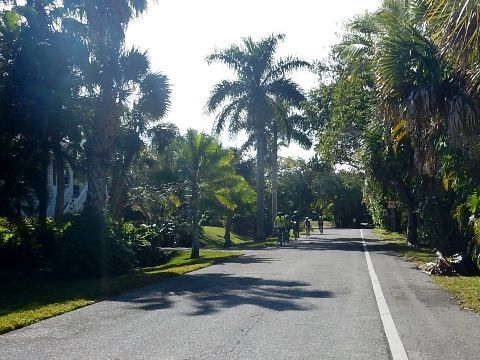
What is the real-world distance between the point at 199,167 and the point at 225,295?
15.4 metres

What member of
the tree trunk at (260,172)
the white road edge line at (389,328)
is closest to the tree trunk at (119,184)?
the tree trunk at (260,172)

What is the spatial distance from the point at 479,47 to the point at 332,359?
591 centimetres

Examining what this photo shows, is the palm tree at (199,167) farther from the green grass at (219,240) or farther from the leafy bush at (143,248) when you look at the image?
the green grass at (219,240)

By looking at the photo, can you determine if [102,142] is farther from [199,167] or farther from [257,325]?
[257,325]

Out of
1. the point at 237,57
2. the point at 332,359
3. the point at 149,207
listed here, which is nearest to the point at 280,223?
the point at 149,207

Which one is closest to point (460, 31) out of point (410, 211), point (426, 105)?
point (426, 105)

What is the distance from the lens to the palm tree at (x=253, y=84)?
1699 inches

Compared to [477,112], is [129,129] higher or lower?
higher

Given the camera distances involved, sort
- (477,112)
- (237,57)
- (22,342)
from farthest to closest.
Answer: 1. (237,57)
2. (477,112)
3. (22,342)

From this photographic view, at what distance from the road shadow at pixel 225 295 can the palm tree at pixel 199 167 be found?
38.7ft

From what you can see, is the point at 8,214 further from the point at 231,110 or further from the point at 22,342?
the point at 231,110

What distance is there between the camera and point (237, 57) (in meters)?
43.4

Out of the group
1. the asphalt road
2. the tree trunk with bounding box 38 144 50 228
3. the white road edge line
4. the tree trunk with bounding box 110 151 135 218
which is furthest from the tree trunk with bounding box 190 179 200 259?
the white road edge line

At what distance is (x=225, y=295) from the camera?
1283 centimetres
